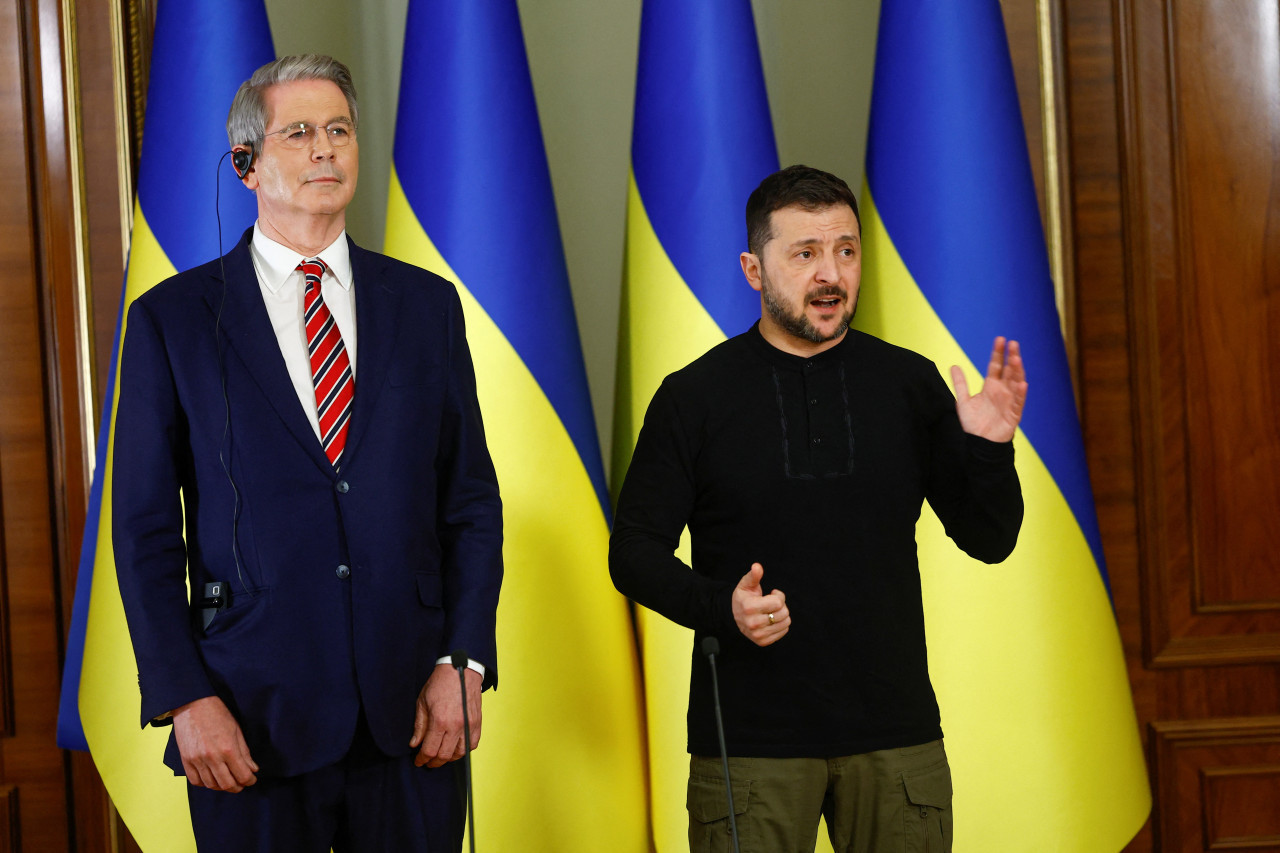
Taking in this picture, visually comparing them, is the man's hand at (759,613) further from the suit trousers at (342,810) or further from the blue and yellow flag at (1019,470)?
the blue and yellow flag at (1019,470)

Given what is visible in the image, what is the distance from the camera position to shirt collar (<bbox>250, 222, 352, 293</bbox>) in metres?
1.49

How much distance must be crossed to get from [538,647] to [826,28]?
1.76m

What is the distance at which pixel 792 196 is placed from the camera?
155cm

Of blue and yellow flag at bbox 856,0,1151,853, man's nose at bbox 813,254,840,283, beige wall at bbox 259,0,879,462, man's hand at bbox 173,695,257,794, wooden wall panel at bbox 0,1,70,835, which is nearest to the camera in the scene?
man's hand at bbox 173,695,257,794

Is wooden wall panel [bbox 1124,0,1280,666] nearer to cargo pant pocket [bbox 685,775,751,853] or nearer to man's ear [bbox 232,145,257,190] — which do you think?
cargo pant pocket [bbox 685,775,751,853]

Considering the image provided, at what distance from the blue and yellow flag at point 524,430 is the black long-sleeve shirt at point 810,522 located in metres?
0.63

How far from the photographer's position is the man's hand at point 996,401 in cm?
144

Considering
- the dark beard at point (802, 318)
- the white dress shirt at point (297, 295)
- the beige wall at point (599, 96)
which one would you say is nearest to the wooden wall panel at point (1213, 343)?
the beige wall at point (599, 96)

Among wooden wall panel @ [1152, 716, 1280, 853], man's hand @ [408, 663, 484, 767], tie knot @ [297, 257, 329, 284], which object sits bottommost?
wooden wall panel @ [1152, 716, 1280, 853]

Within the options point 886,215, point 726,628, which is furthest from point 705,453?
point 886,215

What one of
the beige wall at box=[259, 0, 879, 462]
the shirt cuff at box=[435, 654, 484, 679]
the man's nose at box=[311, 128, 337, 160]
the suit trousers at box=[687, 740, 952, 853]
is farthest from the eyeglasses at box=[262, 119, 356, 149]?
the beige wall at box=[259, 0, 879, 462]

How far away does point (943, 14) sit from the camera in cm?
228

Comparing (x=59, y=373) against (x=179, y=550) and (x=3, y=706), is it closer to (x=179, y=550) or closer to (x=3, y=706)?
(x=3, y=706)

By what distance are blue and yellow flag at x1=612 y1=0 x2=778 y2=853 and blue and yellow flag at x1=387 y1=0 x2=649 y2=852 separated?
95 millimetres
